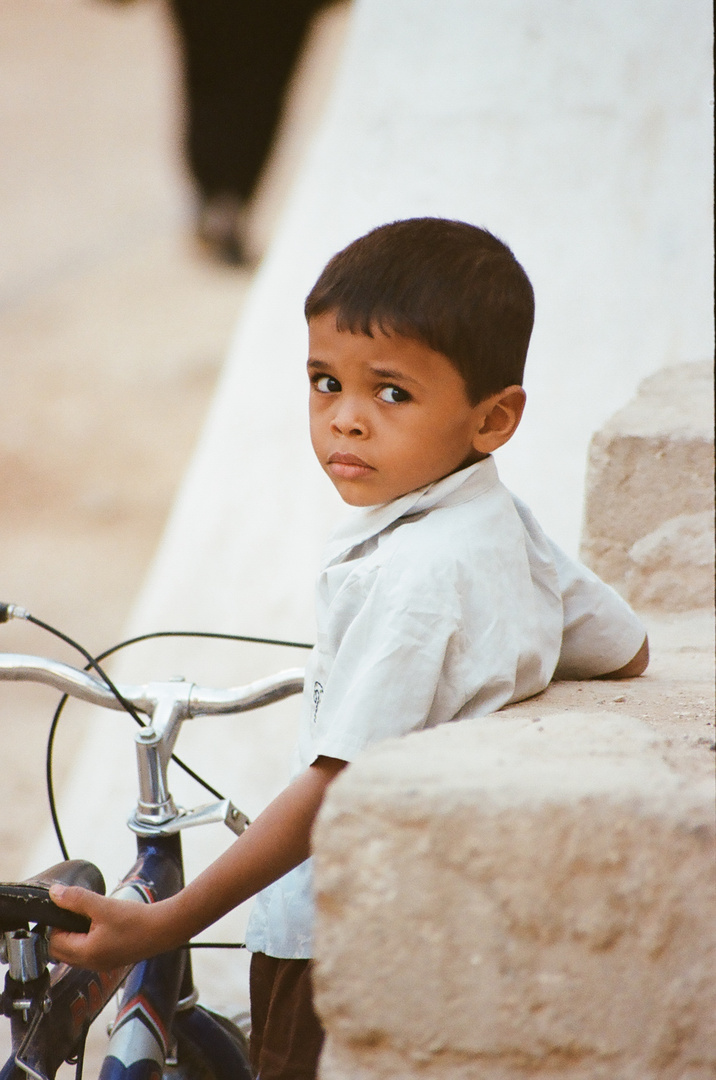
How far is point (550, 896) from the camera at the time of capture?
30.1 inches

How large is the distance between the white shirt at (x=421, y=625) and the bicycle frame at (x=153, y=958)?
0.67 feet

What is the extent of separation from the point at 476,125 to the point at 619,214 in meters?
0.70

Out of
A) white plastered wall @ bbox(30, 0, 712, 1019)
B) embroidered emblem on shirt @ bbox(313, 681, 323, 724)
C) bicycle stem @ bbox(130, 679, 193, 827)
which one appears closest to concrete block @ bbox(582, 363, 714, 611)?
bicycle stem @ bbox(130, 679, 193, 827)

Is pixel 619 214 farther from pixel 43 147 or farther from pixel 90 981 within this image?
pixel 43 147

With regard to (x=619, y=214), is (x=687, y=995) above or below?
below

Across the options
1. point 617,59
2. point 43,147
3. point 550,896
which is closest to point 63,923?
point 550,896

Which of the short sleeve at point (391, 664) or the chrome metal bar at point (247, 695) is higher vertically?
the short sleeve at point (391, 664)

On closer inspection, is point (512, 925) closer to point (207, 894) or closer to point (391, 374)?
point (207, 894)

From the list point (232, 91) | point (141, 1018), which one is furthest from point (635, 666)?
point (232, 91)

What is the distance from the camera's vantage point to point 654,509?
1868 mm

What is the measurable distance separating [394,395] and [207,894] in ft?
1.52

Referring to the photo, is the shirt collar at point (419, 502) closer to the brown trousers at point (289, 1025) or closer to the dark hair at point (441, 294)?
the dark hair at point (441, 294)

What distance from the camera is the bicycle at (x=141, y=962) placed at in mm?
1049

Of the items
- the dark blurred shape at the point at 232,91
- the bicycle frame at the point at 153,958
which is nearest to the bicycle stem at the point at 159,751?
the bicycle frame at the point at 153,958
